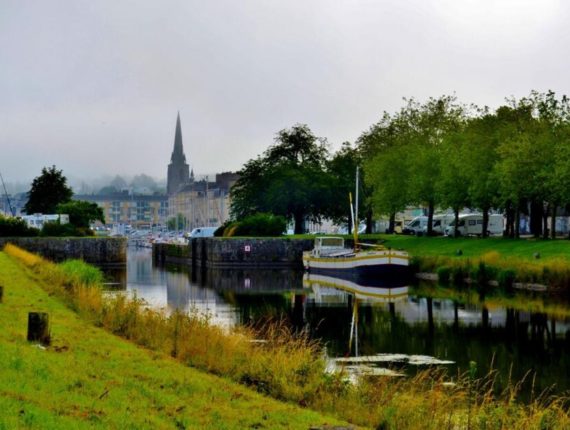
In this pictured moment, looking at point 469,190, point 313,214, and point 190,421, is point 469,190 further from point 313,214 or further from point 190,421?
point 190,421

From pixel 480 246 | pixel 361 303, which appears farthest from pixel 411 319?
pixel 480 246

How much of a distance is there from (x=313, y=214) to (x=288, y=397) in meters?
103

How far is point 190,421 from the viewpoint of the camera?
13750 millimetres

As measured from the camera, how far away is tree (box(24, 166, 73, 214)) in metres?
141

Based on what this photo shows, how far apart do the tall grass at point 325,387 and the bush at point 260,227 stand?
76941 mm

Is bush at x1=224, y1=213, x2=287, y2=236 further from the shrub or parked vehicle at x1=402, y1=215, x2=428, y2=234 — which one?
the shrub

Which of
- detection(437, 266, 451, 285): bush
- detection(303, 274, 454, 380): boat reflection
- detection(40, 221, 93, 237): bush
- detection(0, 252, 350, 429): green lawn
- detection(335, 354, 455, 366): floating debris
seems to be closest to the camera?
detection(0, 252, 350, 429): green lawn

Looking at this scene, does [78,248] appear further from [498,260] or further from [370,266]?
[498,260]

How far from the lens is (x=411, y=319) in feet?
136

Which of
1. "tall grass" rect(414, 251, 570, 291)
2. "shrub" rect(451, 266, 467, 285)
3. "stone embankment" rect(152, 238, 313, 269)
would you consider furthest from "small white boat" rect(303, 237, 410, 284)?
"stone embankment" rect(152, 238, 313, 269)

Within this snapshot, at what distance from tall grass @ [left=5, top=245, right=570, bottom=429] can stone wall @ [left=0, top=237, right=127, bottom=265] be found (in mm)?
68592

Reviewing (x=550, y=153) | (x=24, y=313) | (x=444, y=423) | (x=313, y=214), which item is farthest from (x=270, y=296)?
(x=313, y=214)

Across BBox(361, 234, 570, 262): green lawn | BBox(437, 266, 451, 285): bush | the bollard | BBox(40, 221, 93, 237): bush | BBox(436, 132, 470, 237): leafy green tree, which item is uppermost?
BBox(436, 132, 470, 237): leafy green tree

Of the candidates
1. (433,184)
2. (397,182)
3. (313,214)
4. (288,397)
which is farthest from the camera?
(313,214)
